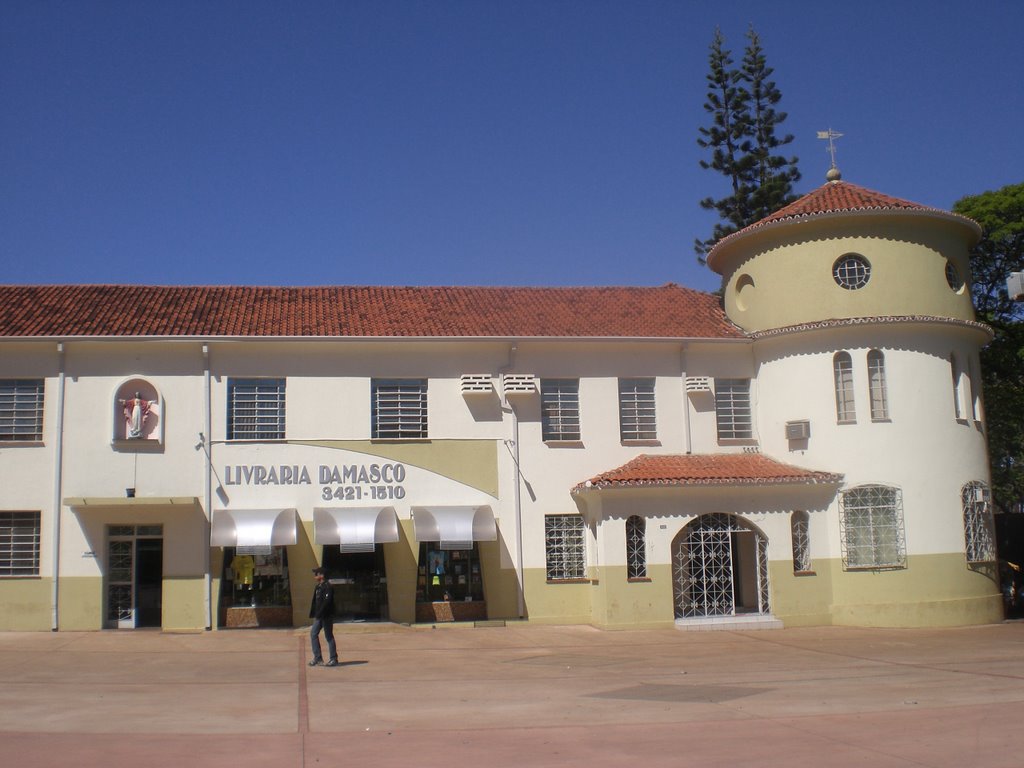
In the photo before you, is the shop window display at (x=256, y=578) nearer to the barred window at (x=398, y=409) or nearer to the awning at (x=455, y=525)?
the awning at (x=455, y=525)

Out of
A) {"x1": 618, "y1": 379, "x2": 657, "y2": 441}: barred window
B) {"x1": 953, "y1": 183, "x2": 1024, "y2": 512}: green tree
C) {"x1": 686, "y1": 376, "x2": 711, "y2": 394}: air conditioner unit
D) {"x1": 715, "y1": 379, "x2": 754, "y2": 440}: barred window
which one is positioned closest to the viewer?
{"x1": 618, "y1": 379, "x2": 657, "y2": 441}: barred window

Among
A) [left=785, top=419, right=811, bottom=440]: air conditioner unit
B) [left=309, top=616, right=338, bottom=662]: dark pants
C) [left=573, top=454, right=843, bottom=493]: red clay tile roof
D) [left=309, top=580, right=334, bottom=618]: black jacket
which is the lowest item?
[left=309, top=616, right=338, bottom=662]: dark pants

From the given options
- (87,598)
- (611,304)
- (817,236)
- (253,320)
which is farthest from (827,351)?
(87,598)

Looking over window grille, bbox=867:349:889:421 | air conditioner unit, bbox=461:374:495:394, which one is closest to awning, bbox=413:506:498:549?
air conditioner unit, bbox=461:374:495:394

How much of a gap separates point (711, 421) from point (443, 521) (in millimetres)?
6818

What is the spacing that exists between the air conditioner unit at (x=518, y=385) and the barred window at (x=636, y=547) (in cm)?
364

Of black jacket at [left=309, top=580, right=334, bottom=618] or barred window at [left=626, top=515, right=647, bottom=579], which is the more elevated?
barred window at [left=626, top=515, right=647, bottom=579]

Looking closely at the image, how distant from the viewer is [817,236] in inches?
924

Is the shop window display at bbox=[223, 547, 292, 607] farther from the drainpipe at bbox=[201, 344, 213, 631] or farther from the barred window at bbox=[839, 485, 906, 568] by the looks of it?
the barred window at bbox=[839, 485, 906, 568]

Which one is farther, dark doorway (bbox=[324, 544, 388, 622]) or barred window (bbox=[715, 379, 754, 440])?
barred window (bbox=[715, 379, 754, 440])

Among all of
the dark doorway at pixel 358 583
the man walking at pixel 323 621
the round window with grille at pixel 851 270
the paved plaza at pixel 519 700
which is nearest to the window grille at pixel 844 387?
the round window with grille at pixel 851 270

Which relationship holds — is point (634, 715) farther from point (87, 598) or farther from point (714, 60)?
point (714, 60)

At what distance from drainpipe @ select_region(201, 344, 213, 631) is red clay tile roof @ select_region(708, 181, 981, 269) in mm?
12446

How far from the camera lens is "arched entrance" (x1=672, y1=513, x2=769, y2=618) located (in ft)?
73.6
